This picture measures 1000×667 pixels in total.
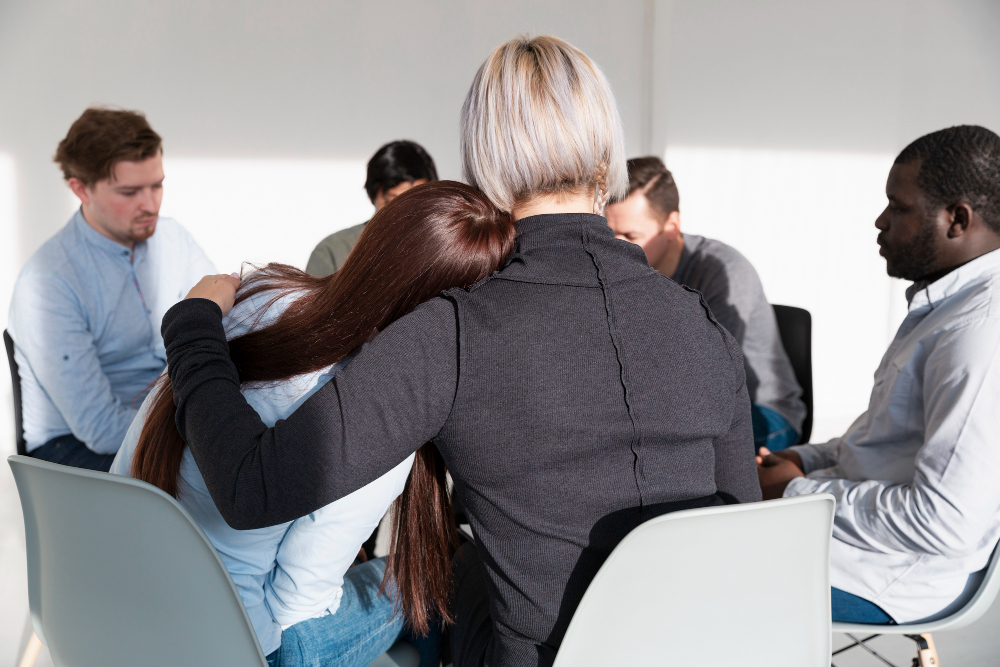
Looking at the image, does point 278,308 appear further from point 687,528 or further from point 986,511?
point 986,511

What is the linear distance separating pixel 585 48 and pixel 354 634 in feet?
14.0

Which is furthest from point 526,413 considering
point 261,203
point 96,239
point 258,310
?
point 261,203

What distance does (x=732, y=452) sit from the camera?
3.48 ft

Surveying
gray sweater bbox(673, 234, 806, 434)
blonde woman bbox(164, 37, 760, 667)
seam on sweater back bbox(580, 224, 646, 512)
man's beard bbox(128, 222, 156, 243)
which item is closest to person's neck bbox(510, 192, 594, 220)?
blonde woman bbox(164, 37, 760, 667)

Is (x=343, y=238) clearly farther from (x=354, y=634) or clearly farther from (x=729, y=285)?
(x=354, y=634)

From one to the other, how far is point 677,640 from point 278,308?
0.69m

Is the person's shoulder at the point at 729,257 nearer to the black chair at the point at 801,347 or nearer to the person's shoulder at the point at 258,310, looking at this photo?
the black chair at the point at 801,347

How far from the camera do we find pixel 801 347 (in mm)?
2299

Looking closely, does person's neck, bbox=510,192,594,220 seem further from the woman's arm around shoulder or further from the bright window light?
the bright window light

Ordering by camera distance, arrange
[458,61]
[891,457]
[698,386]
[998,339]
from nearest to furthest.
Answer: [698,386] → [998,339] → [891,457] → [458,61]

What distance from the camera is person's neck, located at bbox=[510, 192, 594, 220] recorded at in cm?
99

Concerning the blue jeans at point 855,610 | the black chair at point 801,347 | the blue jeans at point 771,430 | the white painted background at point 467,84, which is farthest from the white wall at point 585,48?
the blue jeans at point 855,610

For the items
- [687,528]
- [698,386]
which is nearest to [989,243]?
[698,386]

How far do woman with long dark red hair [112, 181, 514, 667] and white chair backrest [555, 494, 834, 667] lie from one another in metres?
0.35
